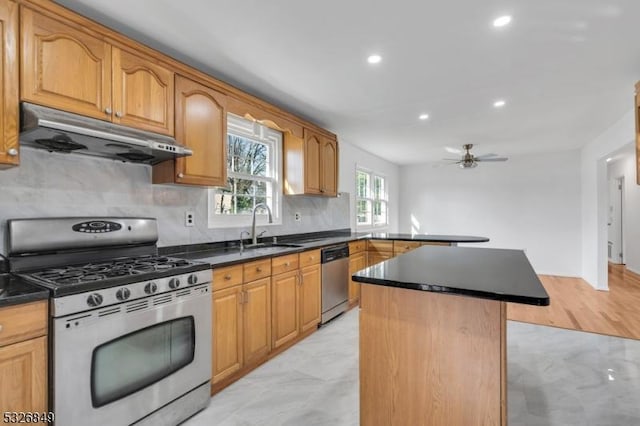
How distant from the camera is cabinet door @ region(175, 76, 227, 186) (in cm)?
233

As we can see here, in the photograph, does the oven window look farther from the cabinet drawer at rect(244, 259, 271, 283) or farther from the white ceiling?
the white ceiling

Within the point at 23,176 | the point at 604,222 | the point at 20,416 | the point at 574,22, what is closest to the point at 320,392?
the point at 20,416

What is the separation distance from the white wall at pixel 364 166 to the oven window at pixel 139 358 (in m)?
3.64

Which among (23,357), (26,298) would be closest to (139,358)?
(23,357)

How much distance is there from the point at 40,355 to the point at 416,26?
2663mm

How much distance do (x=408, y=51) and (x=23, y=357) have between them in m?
2.82

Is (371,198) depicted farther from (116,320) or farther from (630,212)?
(116,320)

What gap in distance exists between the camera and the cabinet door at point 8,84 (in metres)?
1.50

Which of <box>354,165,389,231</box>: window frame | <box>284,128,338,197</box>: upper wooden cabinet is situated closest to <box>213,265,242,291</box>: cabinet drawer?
<box>284,128,338,197</box>: upper wooden cabinet

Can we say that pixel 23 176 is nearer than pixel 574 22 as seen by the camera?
Yes

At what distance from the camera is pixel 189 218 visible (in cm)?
269

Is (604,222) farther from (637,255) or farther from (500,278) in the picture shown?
(500,278)

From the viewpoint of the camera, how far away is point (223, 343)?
2219mm

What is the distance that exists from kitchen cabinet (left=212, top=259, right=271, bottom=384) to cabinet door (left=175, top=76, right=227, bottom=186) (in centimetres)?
76
